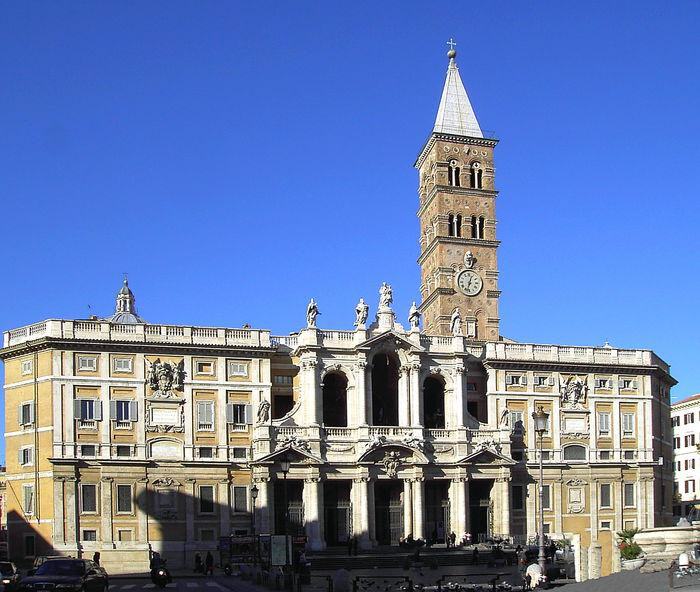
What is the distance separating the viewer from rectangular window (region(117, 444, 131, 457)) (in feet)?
231

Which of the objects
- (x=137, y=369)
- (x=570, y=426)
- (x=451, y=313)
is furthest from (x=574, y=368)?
(x=137, y=369)

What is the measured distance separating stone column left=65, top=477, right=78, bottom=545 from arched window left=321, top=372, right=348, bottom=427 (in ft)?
57.5

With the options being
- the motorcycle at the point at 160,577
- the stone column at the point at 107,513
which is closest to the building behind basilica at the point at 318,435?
the stone column at the point at 107,513

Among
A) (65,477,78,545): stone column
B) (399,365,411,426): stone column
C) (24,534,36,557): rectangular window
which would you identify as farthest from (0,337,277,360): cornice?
(24,534,36,557): rectangular window

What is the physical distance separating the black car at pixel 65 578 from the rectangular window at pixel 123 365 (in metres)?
30.8

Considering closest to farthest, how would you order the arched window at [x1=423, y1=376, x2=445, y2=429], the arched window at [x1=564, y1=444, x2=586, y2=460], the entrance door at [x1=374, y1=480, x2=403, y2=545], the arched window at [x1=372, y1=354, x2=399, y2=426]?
the entrance door at [x1=374, y1=480, x2=403, y2=545] → the arched window at [x1=372, y1=354, x2=399, y2=426] → the arched window at [x1=423, y1=376, x2=445, y2=429] → the arched window at [x1=564, y1=444, x2=586, y2=460]

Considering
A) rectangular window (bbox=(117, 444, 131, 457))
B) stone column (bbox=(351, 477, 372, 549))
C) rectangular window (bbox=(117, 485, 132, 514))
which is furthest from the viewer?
stone column (bbox=(351, 477, 372, 549))

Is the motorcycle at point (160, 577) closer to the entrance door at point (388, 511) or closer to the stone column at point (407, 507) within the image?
the entrance door at point (388, 511)

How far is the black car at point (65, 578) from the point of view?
36.2 m

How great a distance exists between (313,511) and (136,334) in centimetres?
1596

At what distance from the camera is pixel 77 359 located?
7025 cm

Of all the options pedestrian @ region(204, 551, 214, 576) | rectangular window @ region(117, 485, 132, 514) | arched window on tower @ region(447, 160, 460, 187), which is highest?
arched window on tower @ region(447, 160, 460, 187)

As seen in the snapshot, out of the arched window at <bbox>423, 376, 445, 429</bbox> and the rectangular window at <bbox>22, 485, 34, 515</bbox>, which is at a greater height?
the arched window at <bbox>423, 376, 445, 429</bbox>

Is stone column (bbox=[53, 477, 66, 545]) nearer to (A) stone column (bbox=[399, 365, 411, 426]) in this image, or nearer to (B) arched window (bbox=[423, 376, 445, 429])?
(A) stone column (bbox=[399, 365, 411, 426])
